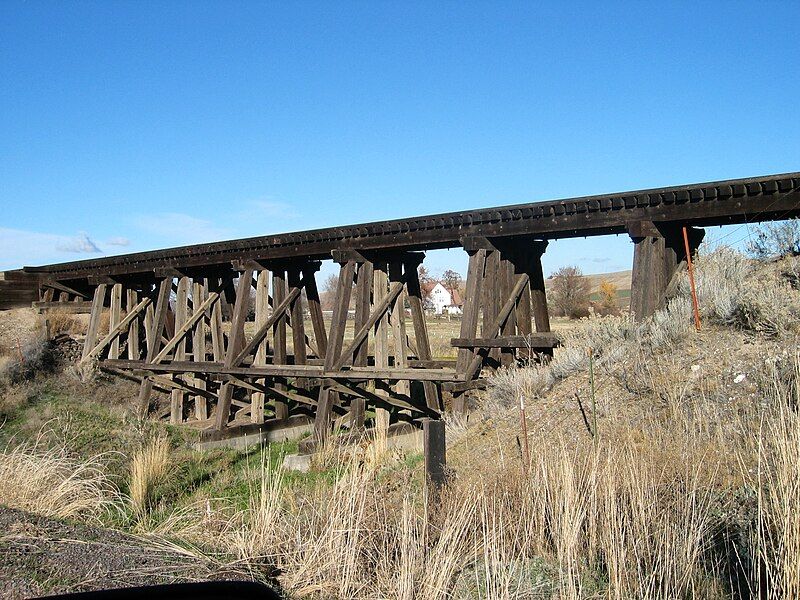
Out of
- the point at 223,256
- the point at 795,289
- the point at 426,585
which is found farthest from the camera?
the point at 223,256

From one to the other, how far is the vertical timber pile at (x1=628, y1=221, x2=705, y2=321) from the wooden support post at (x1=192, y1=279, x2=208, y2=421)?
843 cm

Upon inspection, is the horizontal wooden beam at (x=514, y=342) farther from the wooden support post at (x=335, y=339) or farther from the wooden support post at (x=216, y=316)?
the wooden support post at (x=216, y=316)

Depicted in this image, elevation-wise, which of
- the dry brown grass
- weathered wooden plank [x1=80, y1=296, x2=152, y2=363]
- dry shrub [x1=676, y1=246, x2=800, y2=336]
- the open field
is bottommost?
the open field

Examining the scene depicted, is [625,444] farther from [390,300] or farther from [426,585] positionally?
[390,300]

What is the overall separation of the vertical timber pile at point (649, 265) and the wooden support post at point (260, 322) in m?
6.42

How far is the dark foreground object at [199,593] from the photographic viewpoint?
4.46 ft

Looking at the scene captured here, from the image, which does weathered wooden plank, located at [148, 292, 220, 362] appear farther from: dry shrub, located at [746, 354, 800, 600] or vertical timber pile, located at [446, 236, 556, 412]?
dry shrub, located at [746, 354, 800, 600]

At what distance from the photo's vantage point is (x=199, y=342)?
14.1 meters

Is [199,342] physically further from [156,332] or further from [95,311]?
[95,311]

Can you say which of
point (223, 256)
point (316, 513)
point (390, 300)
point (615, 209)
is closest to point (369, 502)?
point (316, 513)

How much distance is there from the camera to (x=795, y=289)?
710cm

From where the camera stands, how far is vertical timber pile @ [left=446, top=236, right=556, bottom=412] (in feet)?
29.5

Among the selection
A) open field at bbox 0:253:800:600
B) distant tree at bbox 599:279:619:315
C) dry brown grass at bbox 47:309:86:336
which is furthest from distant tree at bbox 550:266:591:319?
open field at bbox 0:253:800:600

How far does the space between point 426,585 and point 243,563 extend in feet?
3.47
